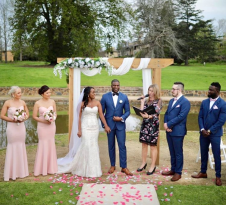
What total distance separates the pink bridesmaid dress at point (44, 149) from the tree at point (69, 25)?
2162 cm

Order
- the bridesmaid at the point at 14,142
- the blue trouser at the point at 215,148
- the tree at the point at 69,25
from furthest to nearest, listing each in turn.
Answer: the tree at the point at 69,25 → the bridesmaid at the point at 14,142 → the blue trouser at the point at 215,148

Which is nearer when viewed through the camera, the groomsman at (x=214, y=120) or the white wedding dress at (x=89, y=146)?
the groomsman at (x=214, y=120)

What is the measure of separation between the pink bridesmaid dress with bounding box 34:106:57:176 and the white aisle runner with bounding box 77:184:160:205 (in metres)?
1.16

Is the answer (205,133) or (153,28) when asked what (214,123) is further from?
(153,28)

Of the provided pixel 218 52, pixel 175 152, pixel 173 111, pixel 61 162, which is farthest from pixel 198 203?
pixel 218 52

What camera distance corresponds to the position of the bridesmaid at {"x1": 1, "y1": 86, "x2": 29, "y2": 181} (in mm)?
5766

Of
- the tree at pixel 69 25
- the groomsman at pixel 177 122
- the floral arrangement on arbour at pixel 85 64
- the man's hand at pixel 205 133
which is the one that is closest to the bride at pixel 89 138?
the floral arrangement on arbour at pixel 85 64

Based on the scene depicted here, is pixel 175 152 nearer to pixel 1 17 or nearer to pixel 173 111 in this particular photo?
pixel 173 111

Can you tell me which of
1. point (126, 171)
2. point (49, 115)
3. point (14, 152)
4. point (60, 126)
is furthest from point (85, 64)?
point (60, 126)

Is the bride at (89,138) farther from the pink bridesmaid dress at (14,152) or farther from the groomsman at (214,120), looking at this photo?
the groomsman at (214,120)

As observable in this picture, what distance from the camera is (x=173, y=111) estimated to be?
5.79 m

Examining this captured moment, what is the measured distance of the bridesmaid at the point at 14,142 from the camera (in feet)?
18.9

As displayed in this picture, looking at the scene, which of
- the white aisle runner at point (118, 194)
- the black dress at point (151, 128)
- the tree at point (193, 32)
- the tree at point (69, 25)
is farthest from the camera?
the tree at point (193, 32)

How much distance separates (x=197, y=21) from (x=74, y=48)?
75.8ft
